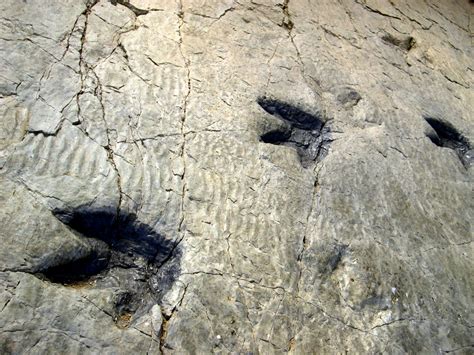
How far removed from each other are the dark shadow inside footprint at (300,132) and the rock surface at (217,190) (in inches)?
0.5

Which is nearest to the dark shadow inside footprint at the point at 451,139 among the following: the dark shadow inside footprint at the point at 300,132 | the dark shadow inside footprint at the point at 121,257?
the dark shadow inside footprint at the point at 300,132

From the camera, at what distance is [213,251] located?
8.46ft

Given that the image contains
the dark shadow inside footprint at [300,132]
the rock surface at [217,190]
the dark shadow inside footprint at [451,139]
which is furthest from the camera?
the dark shadow inside footprint at [451,139]

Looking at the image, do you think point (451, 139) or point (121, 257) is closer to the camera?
point (121, 257)

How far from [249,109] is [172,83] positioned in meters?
0.55

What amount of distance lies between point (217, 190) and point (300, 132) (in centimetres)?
90

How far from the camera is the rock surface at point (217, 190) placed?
2.39 meters

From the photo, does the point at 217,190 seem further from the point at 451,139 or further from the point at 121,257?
the point at 451,139

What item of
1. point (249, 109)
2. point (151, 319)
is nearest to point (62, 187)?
point (151, 319)

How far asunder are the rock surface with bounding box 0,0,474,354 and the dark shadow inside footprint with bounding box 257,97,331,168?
0.01m

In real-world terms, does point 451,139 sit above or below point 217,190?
above

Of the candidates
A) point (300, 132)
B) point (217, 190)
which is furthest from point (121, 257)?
point (300, 132)

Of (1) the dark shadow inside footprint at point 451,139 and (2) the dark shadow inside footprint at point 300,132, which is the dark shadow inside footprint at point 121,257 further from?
(1) the dark shadow inside footprint at point 451,139

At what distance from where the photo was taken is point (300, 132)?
11.0ft
